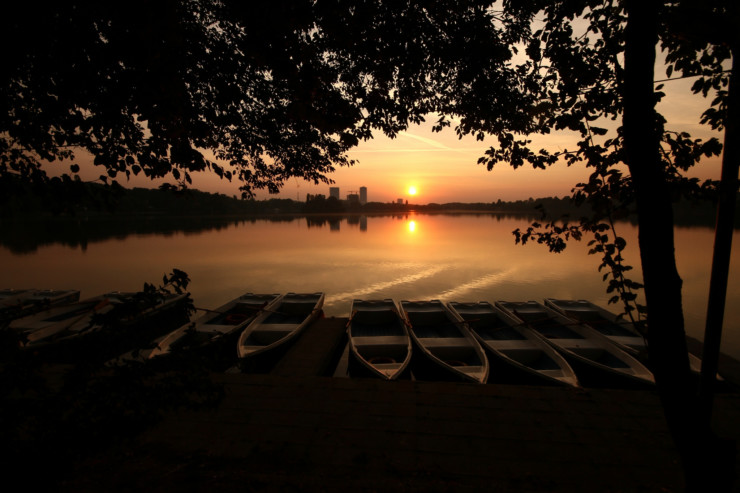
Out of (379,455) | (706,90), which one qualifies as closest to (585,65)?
(706,90)

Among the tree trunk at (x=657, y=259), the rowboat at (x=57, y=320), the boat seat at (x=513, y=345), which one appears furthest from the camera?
the rowboat at (x=57, y=320)

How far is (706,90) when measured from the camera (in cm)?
249

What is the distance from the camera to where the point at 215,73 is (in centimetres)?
417

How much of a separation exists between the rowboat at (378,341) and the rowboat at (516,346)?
1989 mm

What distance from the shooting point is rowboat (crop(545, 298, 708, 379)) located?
325 inches

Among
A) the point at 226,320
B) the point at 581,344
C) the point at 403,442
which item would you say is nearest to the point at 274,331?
the point at 226,320

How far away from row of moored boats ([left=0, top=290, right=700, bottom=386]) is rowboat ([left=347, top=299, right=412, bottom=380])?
3 centimetres

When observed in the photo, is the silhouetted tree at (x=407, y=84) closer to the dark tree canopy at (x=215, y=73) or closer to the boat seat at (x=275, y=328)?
the dark tree canopy at (x=215, y=73)

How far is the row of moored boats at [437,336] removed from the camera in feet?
21.7

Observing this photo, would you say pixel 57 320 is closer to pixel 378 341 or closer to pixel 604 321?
pixel 378 341

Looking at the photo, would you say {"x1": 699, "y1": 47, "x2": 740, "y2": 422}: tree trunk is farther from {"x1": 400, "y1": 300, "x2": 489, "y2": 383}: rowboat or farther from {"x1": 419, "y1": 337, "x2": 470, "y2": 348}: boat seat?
{"x1": 419, "y1": 337, "x2": 470, "y2": 348}: boat seat

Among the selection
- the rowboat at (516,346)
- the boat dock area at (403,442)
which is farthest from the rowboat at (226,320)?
the rowboat at (516,346)

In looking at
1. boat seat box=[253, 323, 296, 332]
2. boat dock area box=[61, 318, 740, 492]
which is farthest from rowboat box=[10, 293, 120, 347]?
boat dock area box=[61, 318, 740, 492]

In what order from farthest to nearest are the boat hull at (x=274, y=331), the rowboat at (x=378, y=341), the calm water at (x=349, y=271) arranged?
1. the calm water at (x=349, y=271)
2. the boat hull at (x=274, y=331)
3. the rowboat at (x=378, y=341)
